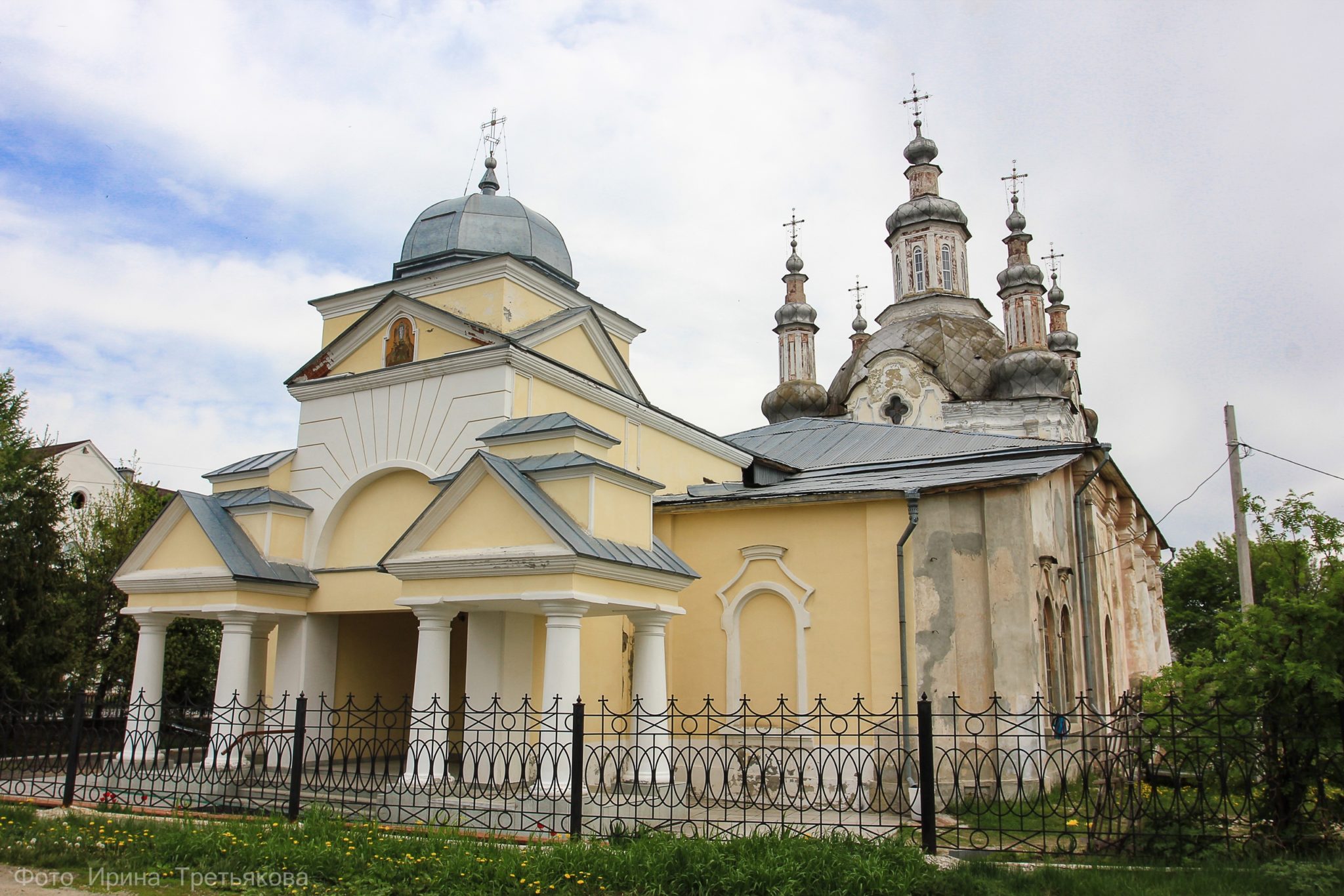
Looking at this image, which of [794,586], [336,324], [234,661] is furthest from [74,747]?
[794,586]

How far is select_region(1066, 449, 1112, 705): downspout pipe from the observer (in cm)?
1507

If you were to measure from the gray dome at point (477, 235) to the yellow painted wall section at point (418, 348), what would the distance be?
63.8 inches

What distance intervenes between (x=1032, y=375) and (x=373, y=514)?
2069 cm

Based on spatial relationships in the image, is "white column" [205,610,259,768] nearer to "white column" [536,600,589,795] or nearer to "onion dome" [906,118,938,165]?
"white column" [536,600,589,795]

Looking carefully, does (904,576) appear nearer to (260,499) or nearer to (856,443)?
(856,443)

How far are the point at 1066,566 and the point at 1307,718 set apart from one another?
7550 mm

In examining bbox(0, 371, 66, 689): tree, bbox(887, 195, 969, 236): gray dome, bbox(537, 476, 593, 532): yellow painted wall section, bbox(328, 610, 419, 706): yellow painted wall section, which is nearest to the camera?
bbox(537, 476, 593, 532): yellow painted wall section

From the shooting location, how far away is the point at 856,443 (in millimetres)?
18250

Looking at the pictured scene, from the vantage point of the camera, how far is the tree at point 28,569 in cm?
1802

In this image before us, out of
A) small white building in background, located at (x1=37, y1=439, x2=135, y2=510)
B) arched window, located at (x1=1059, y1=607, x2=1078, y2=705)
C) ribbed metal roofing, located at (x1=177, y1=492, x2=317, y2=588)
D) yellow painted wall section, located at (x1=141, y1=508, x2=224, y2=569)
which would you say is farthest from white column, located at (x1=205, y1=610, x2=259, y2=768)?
small white building in background, located at (x1=37, y1=439, x2=135, y2=510)

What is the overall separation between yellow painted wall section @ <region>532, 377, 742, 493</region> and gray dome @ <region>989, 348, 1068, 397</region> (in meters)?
13.9

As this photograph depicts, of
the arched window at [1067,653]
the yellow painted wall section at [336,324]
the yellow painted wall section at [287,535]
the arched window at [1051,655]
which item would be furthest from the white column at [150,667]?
the arched window at [1067,653]

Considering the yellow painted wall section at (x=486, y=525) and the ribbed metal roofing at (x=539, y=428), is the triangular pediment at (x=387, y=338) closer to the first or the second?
the ribbed metal roofing at (x=539, y=428)

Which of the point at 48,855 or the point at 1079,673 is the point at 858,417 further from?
the point at 48,855
